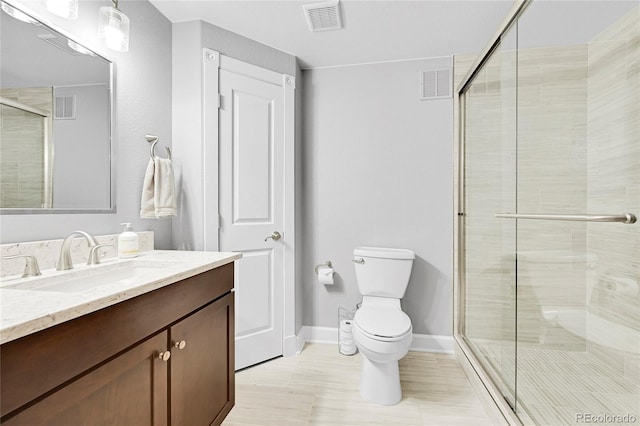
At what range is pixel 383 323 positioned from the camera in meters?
1.81

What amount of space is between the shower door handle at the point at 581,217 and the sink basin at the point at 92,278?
144cm

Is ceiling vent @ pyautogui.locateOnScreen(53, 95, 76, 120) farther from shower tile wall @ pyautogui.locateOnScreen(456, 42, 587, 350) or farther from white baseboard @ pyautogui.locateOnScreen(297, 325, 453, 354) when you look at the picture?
shower tile wall @ pyautogui.locateOnScreen(456, 42, 587, 350)

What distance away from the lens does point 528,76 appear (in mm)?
1497

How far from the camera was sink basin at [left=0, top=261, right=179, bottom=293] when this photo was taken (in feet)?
3.13

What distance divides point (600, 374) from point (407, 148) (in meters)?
1.72

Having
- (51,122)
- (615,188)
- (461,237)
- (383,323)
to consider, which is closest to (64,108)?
(51,122)

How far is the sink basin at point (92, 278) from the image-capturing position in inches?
37.6

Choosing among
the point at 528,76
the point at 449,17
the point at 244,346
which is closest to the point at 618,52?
the point at 528,76

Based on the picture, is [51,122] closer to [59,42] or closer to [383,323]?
[59,42]

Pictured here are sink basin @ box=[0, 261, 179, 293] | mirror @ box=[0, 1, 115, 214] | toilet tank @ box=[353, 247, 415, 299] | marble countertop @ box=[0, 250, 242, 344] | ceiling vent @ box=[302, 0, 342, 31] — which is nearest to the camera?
marble countertop @ box=[0, 250, 242, 344]

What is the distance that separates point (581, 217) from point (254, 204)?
5.73 ft

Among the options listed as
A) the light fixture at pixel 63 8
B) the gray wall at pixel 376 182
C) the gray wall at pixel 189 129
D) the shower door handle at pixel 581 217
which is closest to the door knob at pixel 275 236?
the gray wall at pixel 376 182

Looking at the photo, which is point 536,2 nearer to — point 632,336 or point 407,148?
point 407,148

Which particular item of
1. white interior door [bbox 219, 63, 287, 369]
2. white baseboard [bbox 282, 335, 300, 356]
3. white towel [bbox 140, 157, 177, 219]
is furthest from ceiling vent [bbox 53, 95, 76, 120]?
white baseboard [bbox 282, 335, 300, 356]
